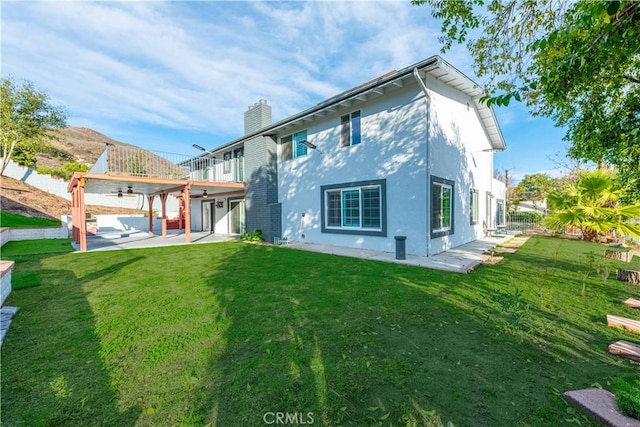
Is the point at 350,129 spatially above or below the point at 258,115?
below

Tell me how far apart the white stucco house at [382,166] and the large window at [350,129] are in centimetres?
4

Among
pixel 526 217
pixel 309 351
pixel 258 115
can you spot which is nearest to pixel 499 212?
pixel 526 217

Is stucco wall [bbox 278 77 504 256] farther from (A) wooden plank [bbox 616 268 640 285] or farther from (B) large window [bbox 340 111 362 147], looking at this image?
(A) wooden plank [bbox 616 268 640 285]

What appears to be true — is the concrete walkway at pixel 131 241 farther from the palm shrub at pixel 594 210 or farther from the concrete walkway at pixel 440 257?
the palm shrub at pixel 594 210

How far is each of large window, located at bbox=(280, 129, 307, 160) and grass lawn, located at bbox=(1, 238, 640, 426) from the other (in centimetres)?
835

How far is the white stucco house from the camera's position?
908 centimetres

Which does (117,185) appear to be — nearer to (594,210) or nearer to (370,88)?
(370,88)

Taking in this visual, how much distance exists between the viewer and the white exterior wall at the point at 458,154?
9445mm

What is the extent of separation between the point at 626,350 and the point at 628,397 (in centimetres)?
138

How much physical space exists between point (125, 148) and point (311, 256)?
10.1 m

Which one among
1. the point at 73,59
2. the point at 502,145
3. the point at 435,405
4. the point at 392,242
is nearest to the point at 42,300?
the point at 435,405

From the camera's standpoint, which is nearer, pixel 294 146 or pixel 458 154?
pixel 458 154

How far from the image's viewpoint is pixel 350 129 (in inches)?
432

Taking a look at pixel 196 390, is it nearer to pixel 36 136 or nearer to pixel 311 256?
pixel 311 256
